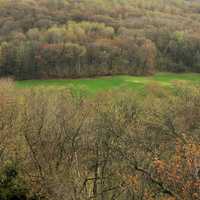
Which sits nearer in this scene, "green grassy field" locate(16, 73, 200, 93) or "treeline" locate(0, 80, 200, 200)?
"treeline" locate(0, 80, 200, 200)

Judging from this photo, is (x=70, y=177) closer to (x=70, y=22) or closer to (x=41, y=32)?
(x=41, y=32)

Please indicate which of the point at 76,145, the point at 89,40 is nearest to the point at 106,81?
the point at 89,40

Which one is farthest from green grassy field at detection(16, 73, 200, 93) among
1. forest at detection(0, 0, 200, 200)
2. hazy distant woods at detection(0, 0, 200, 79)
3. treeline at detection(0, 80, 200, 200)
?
treeline at detection(0, 80, 200, 200)

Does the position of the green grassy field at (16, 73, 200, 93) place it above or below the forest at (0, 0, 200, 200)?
below

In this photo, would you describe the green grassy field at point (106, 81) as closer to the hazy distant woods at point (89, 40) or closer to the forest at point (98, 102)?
the forest at point (98, 102)

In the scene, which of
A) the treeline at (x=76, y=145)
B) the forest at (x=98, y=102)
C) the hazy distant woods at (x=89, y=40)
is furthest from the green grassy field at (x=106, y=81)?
the treeline at (x=76, y=145)

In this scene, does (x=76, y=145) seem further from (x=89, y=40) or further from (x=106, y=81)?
(x=89, y=40)

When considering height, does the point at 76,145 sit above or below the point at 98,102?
below

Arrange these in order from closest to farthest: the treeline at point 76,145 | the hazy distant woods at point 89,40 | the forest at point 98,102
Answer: the forest at point 98,102, the treeline at point 76,145, the hazy distant woods at point 89,40

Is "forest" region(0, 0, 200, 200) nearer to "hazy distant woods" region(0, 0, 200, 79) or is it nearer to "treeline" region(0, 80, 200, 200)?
"treeline" region(0, 80, 200, 200)
